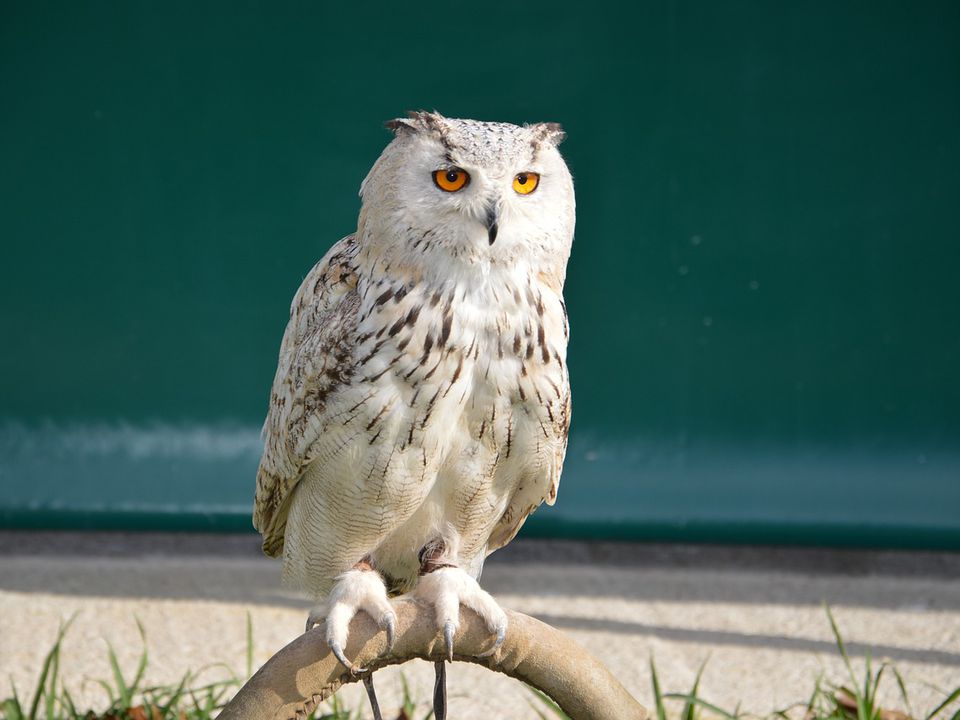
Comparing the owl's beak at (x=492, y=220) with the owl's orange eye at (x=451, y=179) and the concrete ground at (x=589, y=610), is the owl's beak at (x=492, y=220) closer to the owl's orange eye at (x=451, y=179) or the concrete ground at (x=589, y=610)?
the owl's orange eye at (x=451, y=179)

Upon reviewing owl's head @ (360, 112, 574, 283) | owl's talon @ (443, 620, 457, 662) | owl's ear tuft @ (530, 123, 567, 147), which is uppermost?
A: owl's ear tuft @ (530, 123, 567, 147)

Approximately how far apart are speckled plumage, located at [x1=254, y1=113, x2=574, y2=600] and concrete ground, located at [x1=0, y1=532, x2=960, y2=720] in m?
1.27

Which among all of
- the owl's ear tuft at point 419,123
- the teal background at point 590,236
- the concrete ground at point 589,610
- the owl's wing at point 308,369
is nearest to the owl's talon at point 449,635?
the owl's wing at point 308,369

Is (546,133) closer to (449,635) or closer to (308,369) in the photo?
(308,369)

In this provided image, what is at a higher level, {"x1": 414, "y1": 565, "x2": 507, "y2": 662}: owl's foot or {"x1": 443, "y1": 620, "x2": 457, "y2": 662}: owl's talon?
{"x1": 414, "y1": 565, "x2": 507, "y2": 662}: owl's foot

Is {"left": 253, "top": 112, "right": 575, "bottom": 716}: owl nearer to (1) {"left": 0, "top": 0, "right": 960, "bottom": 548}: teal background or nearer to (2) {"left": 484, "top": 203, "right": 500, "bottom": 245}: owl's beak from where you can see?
(2) {"left": 484, "top": 203, "right": 500, "bottom": 245}: owl's beak

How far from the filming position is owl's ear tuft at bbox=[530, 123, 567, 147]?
223 centimetres

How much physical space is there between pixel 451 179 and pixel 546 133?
227 millimetres

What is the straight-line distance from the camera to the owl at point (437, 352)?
2.18 metres

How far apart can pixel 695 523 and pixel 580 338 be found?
0.93m

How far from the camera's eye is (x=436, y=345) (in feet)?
7.32

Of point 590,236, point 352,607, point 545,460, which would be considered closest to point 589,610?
point 590,236

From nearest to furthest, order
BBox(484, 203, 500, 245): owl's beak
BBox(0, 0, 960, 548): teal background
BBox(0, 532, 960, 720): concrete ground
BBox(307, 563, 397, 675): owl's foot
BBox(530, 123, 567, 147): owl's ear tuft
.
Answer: BBox(307, 563, 397, 675): owl's foot
BBox(484, 203, 500, 245): owl's beak
BBox(530, 123, 567, 147): owl's ear tuft
BBox(0, 532, 960, 720): concrete ground
BBox(0, 0, 960, 548): teal background

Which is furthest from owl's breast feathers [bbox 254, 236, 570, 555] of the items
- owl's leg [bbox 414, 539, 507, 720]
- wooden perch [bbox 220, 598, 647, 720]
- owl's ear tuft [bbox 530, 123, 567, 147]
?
wooden perch [bbox 220, 598, 647, 720]
